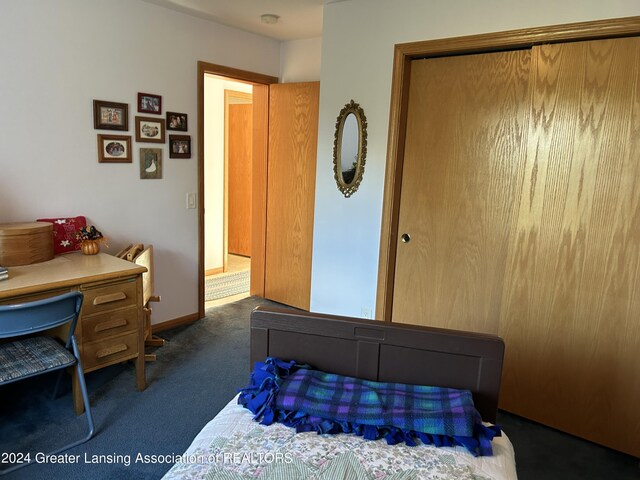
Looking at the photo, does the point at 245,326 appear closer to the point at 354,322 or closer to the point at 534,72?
the point at 354,322

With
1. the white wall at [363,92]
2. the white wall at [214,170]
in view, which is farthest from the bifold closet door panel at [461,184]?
the white wall at [214,170]

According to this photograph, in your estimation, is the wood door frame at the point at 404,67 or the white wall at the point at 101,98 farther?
the white wall at the point at 101,98

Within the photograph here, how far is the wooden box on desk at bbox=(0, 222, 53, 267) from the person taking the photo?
2.32 metres

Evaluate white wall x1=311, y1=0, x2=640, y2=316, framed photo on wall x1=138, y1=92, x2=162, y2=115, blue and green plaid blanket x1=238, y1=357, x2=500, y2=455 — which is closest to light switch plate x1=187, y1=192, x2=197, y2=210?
framed photo on wall x1=138, y1=92, x2=162, y2=115

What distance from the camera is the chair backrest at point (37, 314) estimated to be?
180 centimetres

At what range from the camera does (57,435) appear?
7.22ft

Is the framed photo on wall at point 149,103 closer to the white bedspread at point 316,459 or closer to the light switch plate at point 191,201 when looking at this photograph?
the light switch plate at point 191,201

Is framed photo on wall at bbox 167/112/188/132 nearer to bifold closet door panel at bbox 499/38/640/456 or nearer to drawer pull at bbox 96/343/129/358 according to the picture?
drawer pull at bbox 96/343/129/358

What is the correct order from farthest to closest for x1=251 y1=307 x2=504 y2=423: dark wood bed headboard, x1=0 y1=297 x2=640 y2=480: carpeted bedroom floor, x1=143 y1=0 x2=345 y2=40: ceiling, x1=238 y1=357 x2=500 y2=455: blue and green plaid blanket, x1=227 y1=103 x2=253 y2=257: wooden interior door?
x1=227 y1=103 x2=253 y2=257: wooden interior door
x1=143 y1=0 x2=345 y2=40: ceiling
x1=0 y1=297 x2=640 y2=480: carpeted bedroom floor
x1=251 y1=307 x2=504 y2=423: dark wood bed headboard
x1=238 y1=357 x2=500 y2=455: blue and green plaid blanket

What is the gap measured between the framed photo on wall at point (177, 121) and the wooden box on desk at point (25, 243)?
1186 mm

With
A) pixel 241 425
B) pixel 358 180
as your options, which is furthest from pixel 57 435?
pixel 358 180

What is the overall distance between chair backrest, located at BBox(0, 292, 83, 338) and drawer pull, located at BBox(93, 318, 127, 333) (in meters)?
0.34

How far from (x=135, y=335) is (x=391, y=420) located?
1.75 metres

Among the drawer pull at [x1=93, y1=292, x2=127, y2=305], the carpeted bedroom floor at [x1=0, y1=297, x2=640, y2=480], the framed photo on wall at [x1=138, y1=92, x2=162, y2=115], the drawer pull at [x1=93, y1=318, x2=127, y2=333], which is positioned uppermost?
the framed photo on wall at [x1=138, y1=92, x2=162, y2=115]
